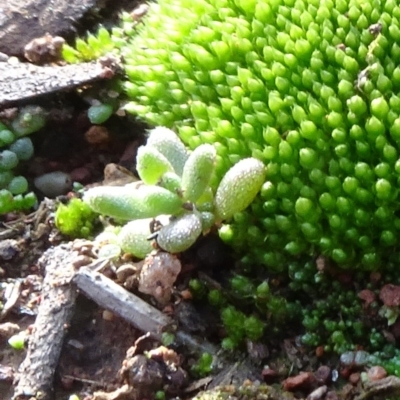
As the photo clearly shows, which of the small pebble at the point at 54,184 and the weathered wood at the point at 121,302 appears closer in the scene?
the weathered wood at the point at 121,302

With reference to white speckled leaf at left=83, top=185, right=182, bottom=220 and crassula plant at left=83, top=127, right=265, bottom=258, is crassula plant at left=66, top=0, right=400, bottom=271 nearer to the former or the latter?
crassula plant at left=83, top=127, right=265, bottom=258

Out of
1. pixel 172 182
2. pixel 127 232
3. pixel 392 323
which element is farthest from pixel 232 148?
pixel 392 323

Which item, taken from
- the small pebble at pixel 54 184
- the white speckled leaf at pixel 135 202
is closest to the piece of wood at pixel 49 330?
the white speckled leaf at pixel 135 202

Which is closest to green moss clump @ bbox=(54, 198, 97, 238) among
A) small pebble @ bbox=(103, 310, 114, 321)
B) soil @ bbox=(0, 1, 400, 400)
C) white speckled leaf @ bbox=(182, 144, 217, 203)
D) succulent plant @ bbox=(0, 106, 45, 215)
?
soil @ bbox=(0, 1, 400, 400)

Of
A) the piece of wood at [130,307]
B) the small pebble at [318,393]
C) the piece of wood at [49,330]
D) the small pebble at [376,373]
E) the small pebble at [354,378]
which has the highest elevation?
the small pebble at [376,373]

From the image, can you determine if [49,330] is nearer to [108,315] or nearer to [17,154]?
[108,315]

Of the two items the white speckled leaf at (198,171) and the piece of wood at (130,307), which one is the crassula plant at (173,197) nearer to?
the white speckled leaf at (198,171)

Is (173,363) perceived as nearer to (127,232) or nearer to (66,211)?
(127,232)
